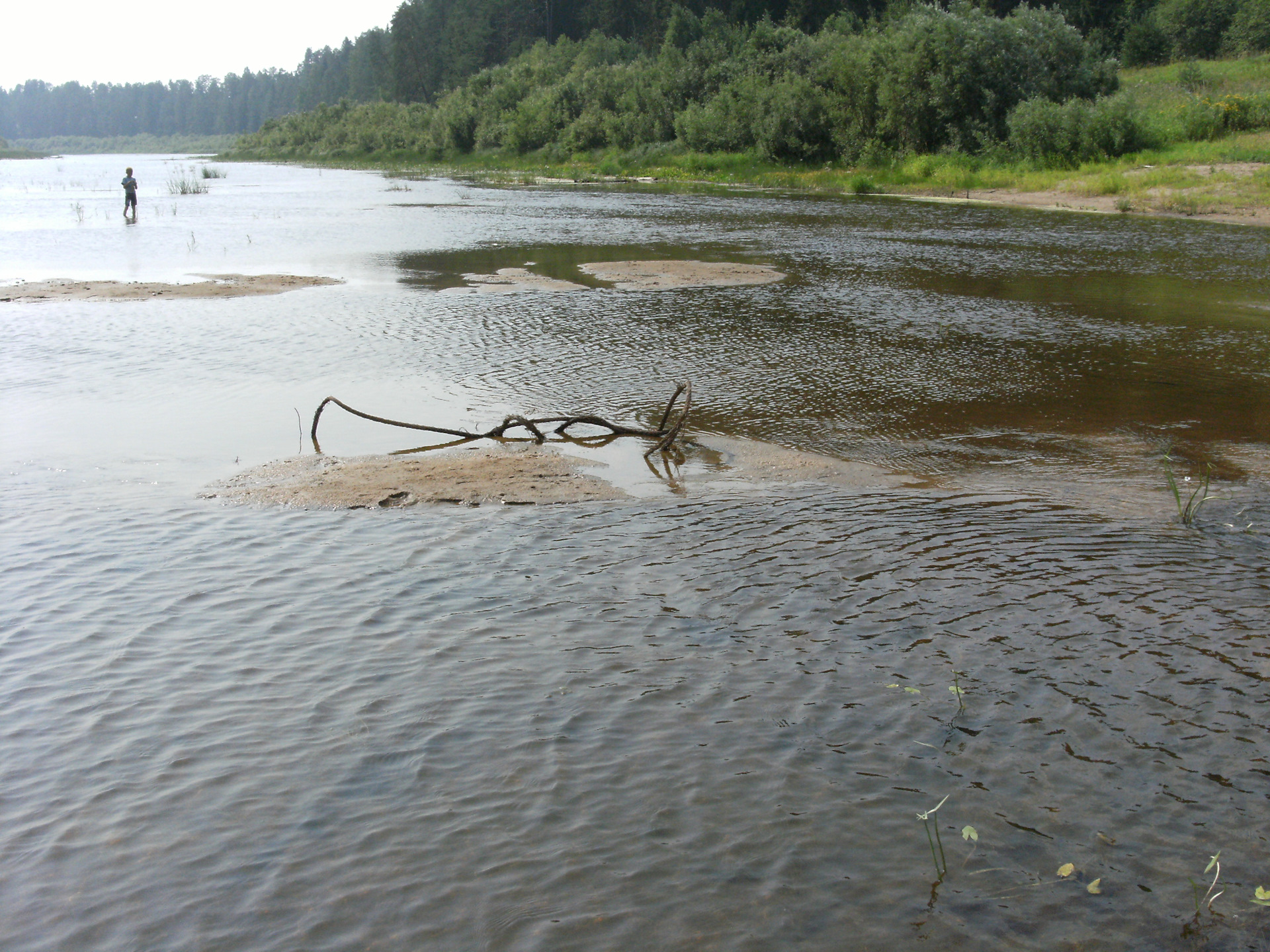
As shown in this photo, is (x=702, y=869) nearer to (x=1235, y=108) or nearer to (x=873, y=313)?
(x=873, y=313)

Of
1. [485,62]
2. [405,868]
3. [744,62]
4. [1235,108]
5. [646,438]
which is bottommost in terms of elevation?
[405,868]

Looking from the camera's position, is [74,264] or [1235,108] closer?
[74,264]

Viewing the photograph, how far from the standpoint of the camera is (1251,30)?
2077 inches

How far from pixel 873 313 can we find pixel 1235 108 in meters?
29.5

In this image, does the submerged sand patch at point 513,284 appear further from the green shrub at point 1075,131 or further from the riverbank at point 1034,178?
the green shrub at point 1075,131

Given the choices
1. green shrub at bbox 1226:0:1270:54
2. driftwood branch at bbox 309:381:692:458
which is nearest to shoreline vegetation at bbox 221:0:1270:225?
green shrub at bbox 1226:0:1270:54

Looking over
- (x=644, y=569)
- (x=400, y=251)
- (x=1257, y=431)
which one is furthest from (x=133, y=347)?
(x=1257, y=431)

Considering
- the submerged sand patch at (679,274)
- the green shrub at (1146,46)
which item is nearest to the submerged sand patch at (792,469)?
the submerged sand patch at (679,274)

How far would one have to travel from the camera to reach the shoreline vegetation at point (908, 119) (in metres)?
36.5

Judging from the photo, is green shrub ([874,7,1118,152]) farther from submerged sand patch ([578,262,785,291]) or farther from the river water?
the river water

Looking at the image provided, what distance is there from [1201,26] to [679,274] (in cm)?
5226

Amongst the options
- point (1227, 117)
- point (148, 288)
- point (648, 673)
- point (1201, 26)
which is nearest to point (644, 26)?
point (1201, 26)

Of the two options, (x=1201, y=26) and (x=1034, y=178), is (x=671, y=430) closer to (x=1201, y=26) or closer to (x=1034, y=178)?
(x=1034, y=178)

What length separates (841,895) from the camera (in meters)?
3.96
